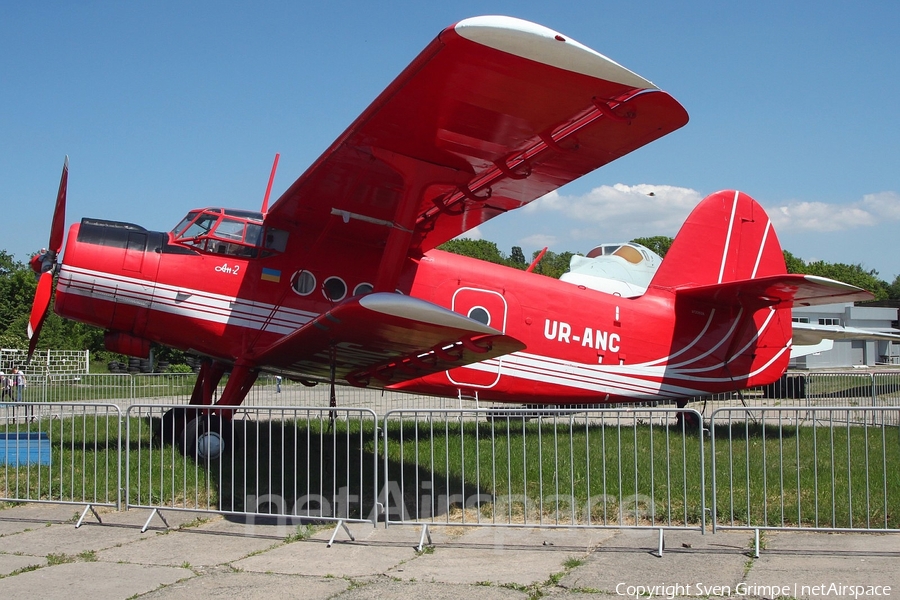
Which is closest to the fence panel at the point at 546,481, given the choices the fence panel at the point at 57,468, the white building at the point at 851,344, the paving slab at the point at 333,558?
the paving slab at the point at 333,558

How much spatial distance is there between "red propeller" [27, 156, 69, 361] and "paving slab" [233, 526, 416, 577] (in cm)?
600

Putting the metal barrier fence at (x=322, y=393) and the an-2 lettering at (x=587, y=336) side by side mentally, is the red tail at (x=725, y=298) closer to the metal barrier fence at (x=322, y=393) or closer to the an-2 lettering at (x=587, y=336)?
the an-2 lettering at (x=587, y=336)

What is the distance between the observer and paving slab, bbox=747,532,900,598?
14.5ft

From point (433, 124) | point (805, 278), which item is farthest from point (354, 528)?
point (805, 278)

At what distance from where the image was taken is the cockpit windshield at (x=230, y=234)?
9453 mm

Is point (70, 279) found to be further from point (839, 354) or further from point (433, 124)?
point (839, 354)

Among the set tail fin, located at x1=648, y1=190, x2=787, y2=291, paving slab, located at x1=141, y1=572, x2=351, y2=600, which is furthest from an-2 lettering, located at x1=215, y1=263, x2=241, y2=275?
tail fin, located at x1=648, y1=190, x2=787, y2=291

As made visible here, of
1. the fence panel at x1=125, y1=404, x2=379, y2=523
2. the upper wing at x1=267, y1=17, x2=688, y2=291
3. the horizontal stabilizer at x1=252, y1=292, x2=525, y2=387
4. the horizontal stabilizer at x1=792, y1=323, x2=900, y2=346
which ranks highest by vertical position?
the upper wing at x1=267, y1=17, x2=688, y2=291

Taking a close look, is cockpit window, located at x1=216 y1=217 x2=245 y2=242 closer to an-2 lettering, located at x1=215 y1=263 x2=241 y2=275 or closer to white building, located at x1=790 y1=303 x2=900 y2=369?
an-2 lettering, located at x1=215 y1=263 x2=241 y2=275

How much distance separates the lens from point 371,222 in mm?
9391

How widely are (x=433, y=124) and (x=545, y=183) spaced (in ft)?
6.91

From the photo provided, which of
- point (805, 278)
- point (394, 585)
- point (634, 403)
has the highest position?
point (805, 278)

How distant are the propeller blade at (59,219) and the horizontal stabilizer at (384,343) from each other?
3138 mm

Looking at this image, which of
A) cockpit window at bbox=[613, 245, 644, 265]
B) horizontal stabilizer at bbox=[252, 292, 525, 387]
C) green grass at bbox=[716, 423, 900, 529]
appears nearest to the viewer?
green grass at bbox=[716, 423, 900, 529]
